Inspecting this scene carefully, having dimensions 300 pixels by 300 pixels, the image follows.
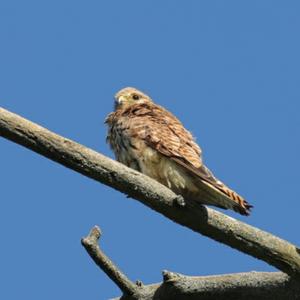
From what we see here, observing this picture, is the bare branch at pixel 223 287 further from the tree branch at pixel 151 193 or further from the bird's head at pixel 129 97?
the bird's head at pixel 129 97

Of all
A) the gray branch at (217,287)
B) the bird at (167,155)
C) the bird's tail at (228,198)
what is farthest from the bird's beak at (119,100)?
the gray branch at (217,287)

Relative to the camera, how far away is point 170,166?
5.39 metres

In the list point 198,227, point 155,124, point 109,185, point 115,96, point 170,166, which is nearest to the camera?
point 109,185

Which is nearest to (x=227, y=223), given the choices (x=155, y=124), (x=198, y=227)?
(x=198, y=227)

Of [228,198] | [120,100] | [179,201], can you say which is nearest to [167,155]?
[228,198]

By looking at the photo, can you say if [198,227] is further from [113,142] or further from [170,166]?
[113,142]

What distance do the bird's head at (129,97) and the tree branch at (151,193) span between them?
10.8 feet

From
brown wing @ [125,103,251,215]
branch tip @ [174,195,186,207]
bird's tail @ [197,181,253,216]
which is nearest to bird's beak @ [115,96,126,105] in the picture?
brown wing @ [125,103,251,215]

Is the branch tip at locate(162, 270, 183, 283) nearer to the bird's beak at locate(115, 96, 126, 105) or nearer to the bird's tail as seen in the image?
the bird's tail

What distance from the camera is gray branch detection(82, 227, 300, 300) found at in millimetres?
4504

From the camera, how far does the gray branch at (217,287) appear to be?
177 inches

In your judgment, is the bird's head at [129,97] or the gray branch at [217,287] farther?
the bird's head at [129,97]

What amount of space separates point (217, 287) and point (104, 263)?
82 centimetres

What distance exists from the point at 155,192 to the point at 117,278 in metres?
0.87
